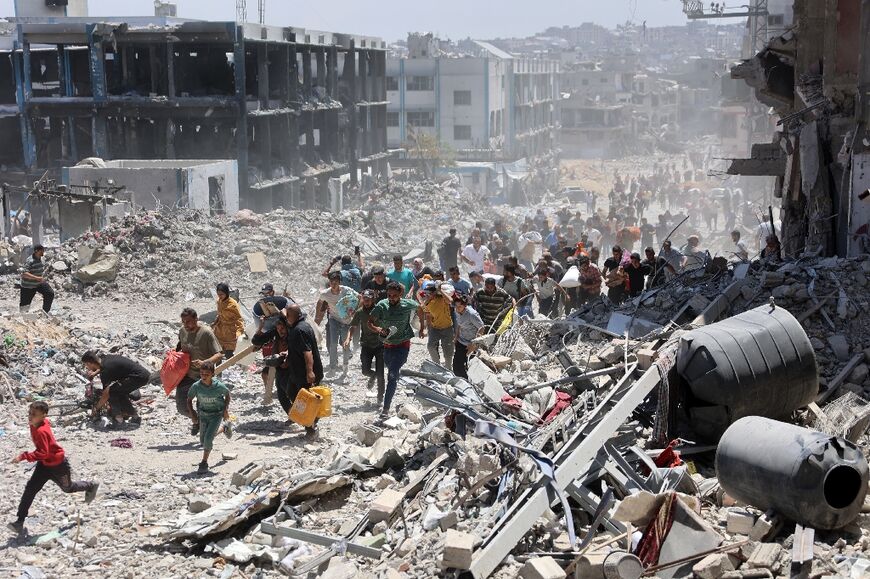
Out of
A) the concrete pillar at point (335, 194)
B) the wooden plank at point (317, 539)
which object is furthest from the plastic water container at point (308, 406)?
the concrete pillar at point (335, 194)

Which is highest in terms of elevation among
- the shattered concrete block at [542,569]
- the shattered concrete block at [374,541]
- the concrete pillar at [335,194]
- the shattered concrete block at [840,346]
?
the shattered concrete block at [840,346]

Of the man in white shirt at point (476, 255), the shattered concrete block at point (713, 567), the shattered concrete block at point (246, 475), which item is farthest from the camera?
the man in white shirt at point (476, 255)

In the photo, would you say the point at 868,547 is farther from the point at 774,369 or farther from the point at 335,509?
the point at 335,509

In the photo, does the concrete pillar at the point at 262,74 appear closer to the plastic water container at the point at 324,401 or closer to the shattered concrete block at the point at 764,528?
the plastic water container at the point at 324,401

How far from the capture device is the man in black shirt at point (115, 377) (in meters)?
10.4

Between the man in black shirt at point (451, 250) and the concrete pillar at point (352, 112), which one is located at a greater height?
the concrete pillar at point (352, 112)

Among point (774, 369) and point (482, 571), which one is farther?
point (774, 369)

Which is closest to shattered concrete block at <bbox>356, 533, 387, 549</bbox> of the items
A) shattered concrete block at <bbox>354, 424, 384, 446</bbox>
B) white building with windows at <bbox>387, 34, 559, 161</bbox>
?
shattered concrete block at <bbox>354, 424, 384, 446</bbox>

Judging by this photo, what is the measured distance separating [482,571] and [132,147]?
116 feet

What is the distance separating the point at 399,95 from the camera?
214 ft

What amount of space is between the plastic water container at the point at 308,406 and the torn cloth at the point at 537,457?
8.53 ft

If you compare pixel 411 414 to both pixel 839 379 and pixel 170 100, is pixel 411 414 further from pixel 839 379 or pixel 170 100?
pixel 170 100

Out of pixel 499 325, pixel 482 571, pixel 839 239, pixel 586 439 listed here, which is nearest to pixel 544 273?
pixel 499 325

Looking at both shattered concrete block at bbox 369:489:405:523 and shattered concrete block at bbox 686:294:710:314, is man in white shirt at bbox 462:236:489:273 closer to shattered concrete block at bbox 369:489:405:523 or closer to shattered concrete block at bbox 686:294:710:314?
shattered concrete block at bbox 686:294:710:314
